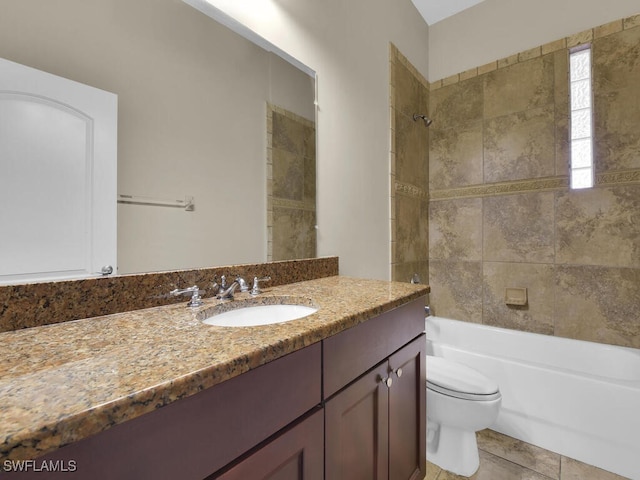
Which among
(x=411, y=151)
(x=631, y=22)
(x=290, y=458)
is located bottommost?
(x=290, y=458)

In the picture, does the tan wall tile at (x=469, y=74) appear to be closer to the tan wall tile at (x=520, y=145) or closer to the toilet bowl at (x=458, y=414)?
the tan wall tile at (x=520, y=145)

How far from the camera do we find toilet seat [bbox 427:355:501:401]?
1.44 metres

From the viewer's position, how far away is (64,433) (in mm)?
337

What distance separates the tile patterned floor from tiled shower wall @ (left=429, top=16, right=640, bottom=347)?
29.3 inches

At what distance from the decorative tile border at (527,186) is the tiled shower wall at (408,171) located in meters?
0.20

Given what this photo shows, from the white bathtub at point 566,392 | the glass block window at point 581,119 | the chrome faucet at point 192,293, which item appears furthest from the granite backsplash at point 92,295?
the glass block window at point 581,119

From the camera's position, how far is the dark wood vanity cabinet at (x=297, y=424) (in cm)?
42

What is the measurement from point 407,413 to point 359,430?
35cm

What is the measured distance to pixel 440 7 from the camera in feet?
7.80

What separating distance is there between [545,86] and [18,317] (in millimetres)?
2899

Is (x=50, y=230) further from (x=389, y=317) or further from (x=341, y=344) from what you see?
(x=389, y=317)

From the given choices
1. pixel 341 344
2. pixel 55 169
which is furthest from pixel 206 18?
pixel 341 344


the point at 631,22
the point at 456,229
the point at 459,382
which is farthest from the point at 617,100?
the point at 459,382

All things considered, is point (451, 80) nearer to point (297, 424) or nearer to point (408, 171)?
point (408, 171)
